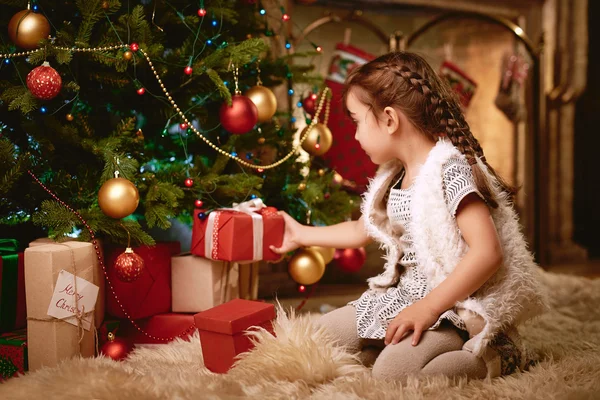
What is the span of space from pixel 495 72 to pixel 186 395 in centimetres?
242

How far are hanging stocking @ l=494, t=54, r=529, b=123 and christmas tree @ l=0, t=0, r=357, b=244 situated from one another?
1.44 meters

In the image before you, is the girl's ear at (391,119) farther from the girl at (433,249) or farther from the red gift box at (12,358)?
the red gift box at (12,358)

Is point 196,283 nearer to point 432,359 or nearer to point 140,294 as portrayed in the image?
point 140,294

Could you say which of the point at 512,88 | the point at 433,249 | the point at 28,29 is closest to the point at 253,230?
the point at 433,249

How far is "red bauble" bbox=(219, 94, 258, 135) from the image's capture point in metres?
1.64

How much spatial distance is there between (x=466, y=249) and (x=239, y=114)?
713mm

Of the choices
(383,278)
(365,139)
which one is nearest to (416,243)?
(383,278)

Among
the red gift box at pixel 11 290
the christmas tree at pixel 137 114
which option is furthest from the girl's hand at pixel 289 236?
the red gift box at pixel 11 290

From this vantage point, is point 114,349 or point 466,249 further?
point 114,349

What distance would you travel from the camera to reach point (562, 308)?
1.97 meters

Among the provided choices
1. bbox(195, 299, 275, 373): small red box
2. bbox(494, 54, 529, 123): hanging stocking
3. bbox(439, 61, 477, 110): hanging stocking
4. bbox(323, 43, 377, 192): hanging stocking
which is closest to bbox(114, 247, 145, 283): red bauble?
bbox(195, 299, 275, 373): small red box

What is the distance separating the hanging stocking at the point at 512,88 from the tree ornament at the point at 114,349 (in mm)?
2221

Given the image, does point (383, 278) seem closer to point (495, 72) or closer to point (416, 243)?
point (416, 243)

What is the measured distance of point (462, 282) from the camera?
1241 millimetres
